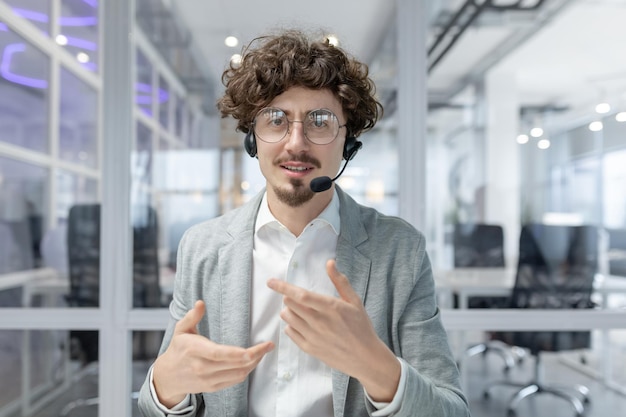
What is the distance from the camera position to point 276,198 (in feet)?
3.85

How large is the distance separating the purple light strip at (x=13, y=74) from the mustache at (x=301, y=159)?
1.65 m

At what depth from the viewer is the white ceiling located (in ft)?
7.36

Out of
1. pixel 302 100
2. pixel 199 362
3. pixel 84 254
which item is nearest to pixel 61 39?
pixel 84 254

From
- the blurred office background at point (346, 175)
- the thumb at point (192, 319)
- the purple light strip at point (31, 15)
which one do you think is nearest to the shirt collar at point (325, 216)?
the thumb at point (192, 319)

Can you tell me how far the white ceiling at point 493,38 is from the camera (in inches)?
88.3

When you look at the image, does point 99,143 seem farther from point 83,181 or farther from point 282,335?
point 282,335

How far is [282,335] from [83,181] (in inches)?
60.3

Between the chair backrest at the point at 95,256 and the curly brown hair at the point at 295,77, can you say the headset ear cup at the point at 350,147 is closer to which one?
the curly brown hair at the point at 295,77

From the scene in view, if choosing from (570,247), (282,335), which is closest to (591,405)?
(570,247)

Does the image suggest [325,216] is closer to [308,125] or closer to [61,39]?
[308,125]

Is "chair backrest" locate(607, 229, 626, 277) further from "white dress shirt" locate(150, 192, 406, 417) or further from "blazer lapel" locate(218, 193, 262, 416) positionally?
"blazer lapel" locate(218, 193, 262, 416)

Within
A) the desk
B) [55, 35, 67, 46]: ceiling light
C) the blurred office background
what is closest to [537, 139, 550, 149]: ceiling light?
the blurred office background

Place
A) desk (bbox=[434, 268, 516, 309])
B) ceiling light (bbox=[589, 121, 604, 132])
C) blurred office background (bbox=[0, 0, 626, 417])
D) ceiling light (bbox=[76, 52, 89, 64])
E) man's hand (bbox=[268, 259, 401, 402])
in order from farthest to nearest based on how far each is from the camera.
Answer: ceiling light (bbox=[589, 121, 604, 132]), desk (bbox=[434, 268, 516, 309]), ceiling light (bbox=[76, 52, 89, 64]), blurred office background (bbox=[0, 0, 626, 417]), man's hand (bbox=[268, 259, 401, 402])

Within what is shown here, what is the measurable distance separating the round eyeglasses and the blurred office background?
1092 millimetres
